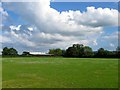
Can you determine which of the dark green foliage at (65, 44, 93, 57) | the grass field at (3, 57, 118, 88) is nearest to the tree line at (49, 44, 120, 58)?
the dark green foliage at (65, 44, 93, 57)

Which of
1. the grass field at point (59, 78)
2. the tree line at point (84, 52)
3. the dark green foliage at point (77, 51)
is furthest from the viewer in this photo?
the dark green foliage at point (77, 51)

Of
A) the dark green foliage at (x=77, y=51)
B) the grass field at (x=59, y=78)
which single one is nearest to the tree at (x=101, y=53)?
the dark green foliage at (x=77, y=51)

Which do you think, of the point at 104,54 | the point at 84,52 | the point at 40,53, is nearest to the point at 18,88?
the point at 104,54

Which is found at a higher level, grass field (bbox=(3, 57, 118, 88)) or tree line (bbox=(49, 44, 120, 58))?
tree line (bbox=(49, 44, 120, 58))

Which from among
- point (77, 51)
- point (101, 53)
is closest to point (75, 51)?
point (77, 51)

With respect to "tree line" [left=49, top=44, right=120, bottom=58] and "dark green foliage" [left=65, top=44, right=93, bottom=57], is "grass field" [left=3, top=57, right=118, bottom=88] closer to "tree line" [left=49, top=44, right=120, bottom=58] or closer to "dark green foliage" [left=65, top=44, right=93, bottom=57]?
"tree line" [left=49, top=44, right=120, bottom=58]

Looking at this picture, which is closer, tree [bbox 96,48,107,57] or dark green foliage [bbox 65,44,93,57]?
tree [bbox 96,48,107,57]

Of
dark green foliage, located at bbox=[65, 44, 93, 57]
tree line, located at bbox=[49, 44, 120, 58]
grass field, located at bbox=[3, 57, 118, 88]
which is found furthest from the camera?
dark green foliage, located at bbox=[65, 44, 93, 57]

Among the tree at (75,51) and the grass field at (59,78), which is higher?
the tree at (75,51)

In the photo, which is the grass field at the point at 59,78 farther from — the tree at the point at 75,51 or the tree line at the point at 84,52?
the tree at the point at 75,51

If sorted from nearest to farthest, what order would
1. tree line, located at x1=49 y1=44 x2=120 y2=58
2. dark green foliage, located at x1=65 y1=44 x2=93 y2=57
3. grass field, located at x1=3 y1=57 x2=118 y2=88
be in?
grass field, located at x1=3 y1=57 x2=118 y2=88, tree line, located at x1=49 y1=44 x2=120 y2=58, dark green foliage, located at x1=65 y1=44 x2=93 y2=57

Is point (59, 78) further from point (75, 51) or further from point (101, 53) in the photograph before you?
point (75, 51)

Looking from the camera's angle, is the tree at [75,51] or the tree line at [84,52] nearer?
the tree line at [84,52]

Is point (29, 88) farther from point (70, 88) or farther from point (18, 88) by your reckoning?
point (70, 88)
